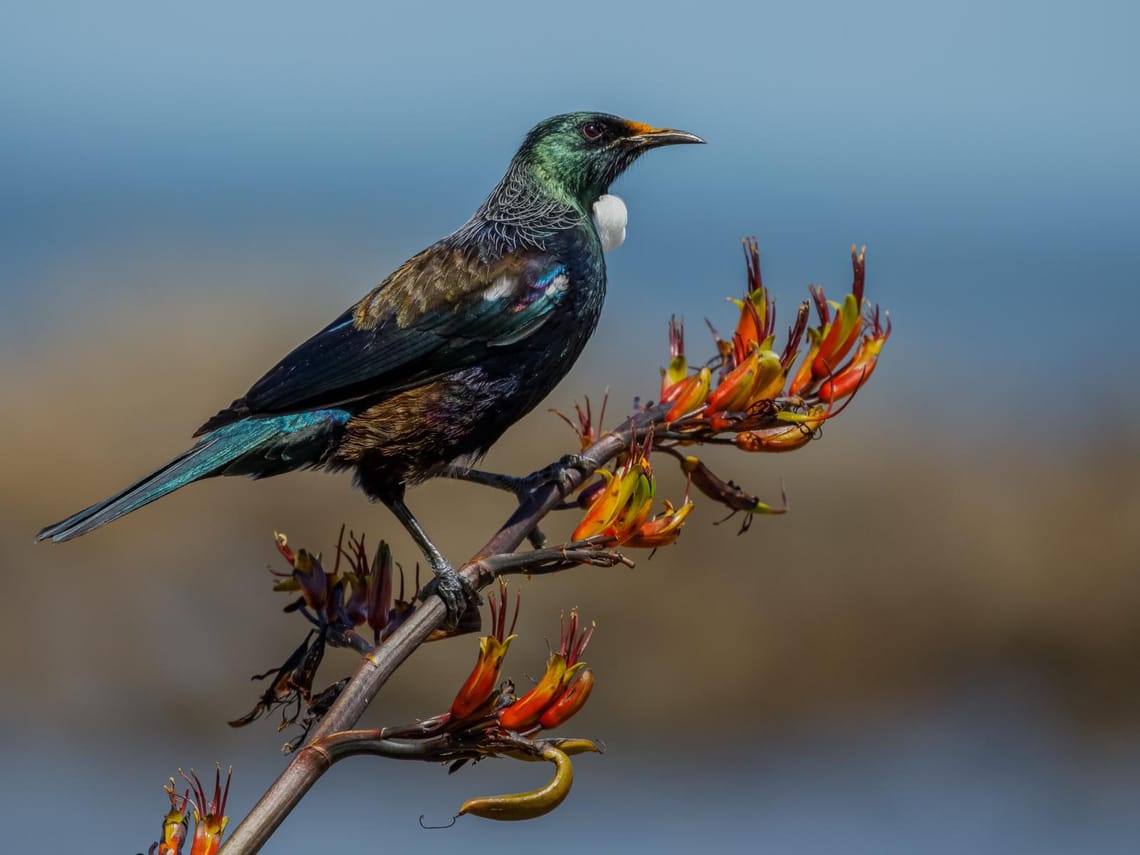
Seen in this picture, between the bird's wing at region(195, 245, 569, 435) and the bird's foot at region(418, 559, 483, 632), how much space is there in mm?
1118

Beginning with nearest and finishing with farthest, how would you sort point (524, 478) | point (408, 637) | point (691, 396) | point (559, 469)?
point (408, 637) → point (691, 396) → point (559, 469) → point (524, 478)

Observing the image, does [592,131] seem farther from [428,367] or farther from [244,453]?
[244,453]

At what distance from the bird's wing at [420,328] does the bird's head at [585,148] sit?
530mm

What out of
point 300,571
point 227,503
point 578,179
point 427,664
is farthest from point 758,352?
point 227,503

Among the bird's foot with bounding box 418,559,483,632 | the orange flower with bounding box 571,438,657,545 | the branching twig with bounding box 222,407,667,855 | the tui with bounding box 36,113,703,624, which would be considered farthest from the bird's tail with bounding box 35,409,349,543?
the orange flower with bounding box 571,438,657,545

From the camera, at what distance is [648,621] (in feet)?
43.6

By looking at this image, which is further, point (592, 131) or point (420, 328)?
point (592, 131)

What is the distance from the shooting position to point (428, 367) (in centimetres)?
427

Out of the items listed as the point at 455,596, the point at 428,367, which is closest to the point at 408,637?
the point at 455,596

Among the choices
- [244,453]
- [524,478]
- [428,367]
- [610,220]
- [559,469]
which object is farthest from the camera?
[610,220]

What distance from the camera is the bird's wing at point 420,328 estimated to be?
4.07m

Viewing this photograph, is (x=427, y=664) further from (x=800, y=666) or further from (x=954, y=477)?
(x=954, y=477)

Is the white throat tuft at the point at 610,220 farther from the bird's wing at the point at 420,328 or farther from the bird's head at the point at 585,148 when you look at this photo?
the bird's wing at the point at 420,328

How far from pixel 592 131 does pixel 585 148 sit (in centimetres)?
6
